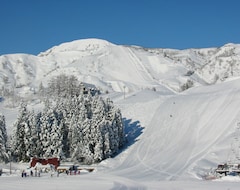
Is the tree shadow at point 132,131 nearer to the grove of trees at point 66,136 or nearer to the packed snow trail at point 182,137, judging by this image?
the packed snow trail at point 182,137

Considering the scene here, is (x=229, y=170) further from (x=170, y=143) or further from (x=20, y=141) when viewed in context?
(x=20, y=141)

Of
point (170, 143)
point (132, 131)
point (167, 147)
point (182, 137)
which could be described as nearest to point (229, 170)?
point (167, 147)

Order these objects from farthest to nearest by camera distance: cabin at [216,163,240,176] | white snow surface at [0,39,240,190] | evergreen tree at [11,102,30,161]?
evergreen tree at [11,102,30,161] → cabin at [216,163,240,176] → white snow surface at [0,39,240,190]

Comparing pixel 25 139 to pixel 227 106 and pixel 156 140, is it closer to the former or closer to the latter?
pixel 156 140

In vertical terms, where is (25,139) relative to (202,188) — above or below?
above

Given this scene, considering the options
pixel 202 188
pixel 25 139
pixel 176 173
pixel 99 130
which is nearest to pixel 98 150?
pixel 99 130

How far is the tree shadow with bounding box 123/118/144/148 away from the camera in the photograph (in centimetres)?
9099

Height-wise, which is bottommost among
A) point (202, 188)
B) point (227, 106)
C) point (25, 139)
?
point (202, 188)

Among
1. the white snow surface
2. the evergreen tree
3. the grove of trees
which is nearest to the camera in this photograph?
the white snow surface

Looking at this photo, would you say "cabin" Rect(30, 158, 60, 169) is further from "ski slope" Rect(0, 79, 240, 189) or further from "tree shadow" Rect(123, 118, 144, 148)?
"tree shadow" Rect(123, 118, 144, 148)

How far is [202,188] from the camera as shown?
40156 mm

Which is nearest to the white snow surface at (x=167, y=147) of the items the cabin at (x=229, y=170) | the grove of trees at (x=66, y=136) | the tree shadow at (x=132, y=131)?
the tree shadow at (x=132, y=131)

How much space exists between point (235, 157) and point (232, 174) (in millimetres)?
13572

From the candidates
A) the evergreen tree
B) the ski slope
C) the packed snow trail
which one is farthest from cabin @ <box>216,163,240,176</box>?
the evergreen tree
